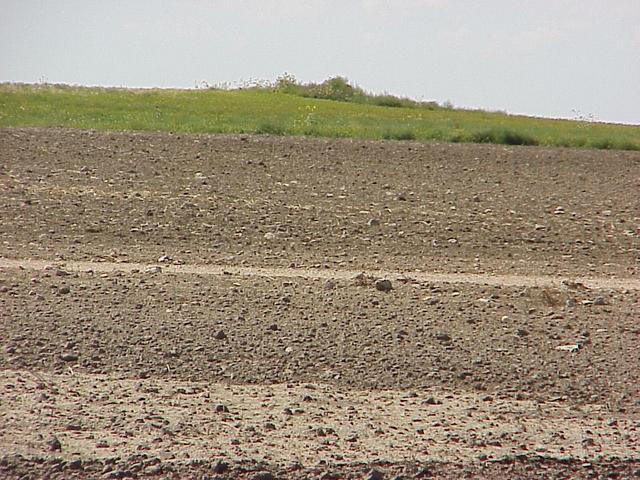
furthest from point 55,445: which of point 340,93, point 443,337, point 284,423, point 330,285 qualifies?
point 340,93

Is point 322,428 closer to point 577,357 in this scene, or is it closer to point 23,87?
point 577,357

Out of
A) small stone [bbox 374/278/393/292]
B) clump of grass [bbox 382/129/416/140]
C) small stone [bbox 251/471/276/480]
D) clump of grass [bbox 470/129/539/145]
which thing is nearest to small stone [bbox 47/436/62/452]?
small stone [bbox 251/471/276/480]

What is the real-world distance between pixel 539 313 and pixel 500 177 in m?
7.07

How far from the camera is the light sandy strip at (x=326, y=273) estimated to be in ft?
34.3

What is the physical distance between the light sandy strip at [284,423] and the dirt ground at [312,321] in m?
0.02

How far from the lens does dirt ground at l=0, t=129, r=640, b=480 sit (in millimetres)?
6297

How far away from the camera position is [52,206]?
13180 mm

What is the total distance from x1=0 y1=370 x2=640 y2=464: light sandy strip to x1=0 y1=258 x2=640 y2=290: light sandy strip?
318cm

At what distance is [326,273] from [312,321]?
209 centimetres

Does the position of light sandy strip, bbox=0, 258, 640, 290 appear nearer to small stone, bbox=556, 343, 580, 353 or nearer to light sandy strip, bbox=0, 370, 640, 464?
small stone, bbox=556, 343, 580, 353

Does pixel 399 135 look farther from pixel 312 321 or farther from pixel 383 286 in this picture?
pixel 312 321

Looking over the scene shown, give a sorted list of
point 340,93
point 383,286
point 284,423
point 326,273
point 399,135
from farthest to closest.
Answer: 1. point 340,93
2. point 399,135
3. point 326,273
4. point 383,286
5. point 284,423

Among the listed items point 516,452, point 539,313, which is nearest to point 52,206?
point 539,313

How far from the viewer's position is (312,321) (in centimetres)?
864
